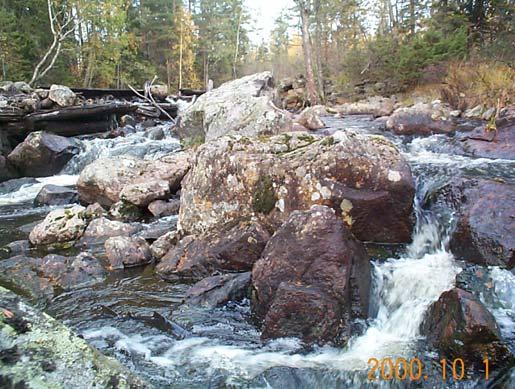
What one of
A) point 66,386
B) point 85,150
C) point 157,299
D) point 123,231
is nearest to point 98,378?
point 66,386

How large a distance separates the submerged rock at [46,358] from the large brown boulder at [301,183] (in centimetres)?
374

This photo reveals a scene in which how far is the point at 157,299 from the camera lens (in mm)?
4195

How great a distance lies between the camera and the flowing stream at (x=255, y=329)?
298 centimetres

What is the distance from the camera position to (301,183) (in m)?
4.86

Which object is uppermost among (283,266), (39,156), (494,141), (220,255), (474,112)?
(474,112)

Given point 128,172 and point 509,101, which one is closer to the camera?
point 128,172

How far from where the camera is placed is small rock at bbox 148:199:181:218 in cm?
685

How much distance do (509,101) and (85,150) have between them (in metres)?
11.4

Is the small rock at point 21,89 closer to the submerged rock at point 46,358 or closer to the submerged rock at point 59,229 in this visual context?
the submerged rock at point 59,229

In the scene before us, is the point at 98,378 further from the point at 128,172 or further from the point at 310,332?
the point at 128,172

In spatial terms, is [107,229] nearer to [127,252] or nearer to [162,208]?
[162,208]

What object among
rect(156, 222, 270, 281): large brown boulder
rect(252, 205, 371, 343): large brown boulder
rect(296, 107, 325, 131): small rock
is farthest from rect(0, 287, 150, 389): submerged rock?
rect(296, 107, 325, 131): small rock

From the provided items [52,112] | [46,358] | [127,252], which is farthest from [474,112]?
[52,112]

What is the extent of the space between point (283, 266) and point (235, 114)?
539cm
